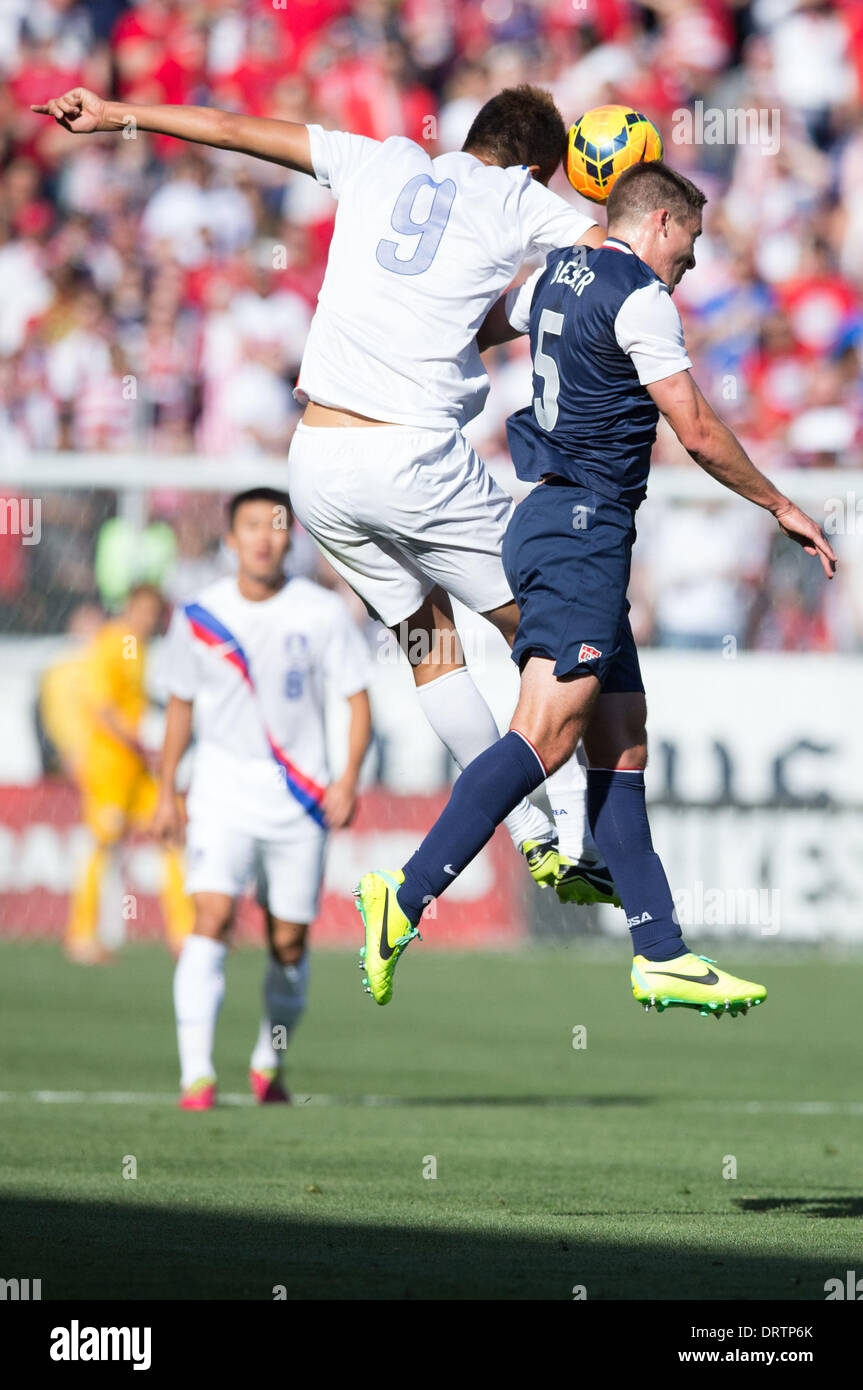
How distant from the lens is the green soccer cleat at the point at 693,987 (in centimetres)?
604

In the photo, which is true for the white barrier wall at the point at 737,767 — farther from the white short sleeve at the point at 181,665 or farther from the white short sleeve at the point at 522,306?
the white short sleeve at the point at 522,306

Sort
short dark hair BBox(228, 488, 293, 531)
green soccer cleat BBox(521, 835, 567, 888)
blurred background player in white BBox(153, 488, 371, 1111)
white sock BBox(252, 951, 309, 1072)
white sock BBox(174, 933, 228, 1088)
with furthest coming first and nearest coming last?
short dark hair BBox(228, 488, 293, 531)
blurred background player in white BBox(153, 488, 371, 1111)
white sock BBox(252, 951, 309, 1072)
white sock BBox(174, 933, 228, 1088)
green soccer cleat BBox(521, 835, 567, 888)

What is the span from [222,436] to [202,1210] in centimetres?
1124

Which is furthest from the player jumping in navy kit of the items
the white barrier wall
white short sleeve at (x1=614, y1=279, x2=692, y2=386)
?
the white barrier wall

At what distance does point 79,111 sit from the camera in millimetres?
6367

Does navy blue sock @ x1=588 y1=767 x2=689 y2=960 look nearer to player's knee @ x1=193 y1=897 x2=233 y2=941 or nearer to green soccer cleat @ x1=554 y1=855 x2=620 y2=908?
green soccer cleat @ x1=554 y1=855 x2=620 y2=908

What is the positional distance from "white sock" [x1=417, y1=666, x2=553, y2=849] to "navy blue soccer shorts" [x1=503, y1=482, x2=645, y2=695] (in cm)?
53

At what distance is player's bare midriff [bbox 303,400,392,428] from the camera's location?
6.29 metres

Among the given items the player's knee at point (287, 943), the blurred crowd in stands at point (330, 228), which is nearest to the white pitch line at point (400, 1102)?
the player's knee at point (287, 943)

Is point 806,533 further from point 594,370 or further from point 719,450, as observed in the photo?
point 594,370

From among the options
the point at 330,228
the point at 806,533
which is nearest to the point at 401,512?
the point at 806,533

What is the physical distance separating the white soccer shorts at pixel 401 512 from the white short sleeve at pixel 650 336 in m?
0.67
